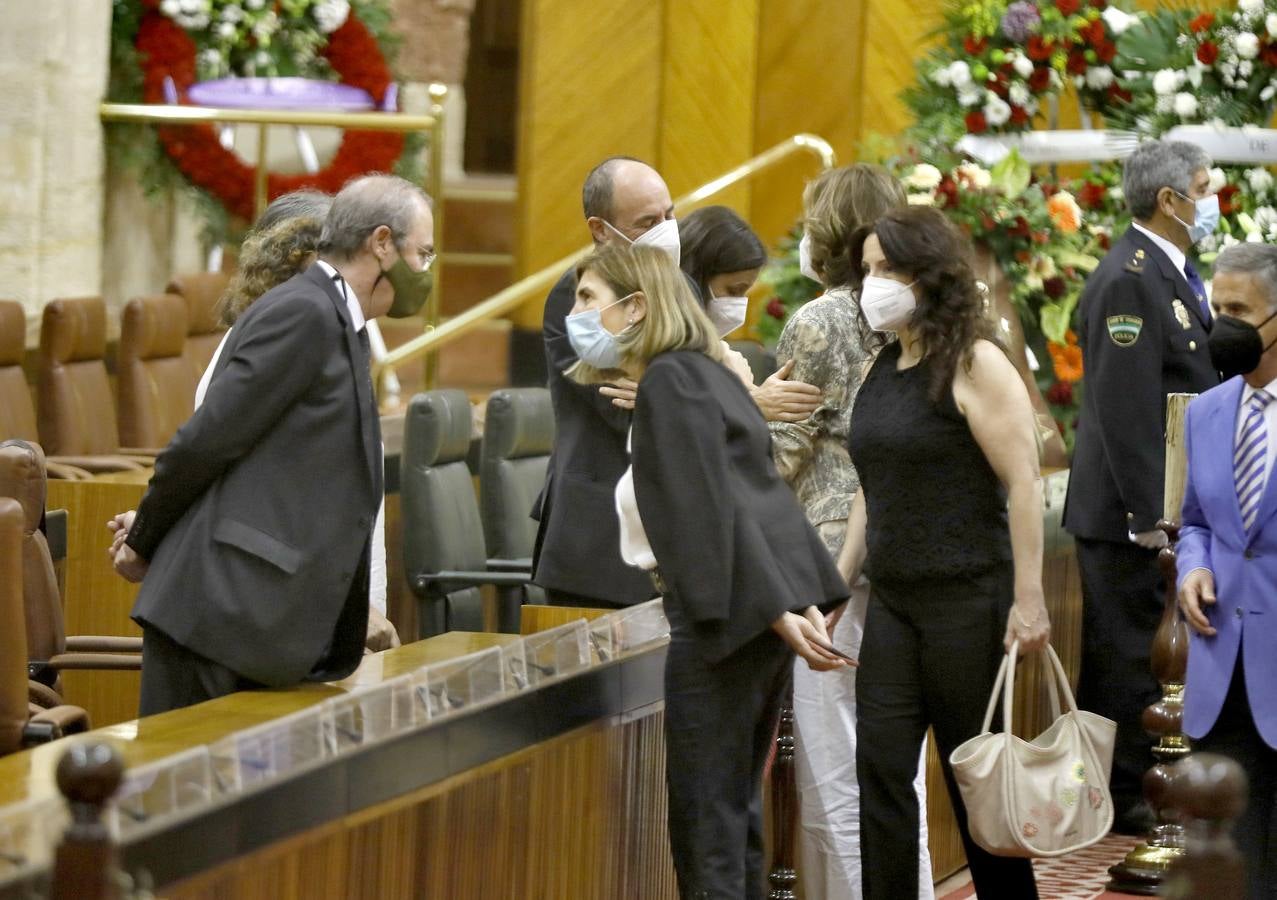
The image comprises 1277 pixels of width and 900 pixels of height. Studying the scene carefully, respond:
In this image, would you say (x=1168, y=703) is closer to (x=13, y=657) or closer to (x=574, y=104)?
(x=13, y=657)

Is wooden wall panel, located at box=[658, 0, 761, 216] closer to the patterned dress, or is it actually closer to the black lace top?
the patterned dress

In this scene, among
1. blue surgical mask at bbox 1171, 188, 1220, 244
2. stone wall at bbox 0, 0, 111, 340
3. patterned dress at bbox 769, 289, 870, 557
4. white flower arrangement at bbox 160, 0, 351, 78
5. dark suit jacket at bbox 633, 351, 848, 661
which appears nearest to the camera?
dark suit jacket at bbox 633, 351, 848, 661

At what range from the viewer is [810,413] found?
374cm

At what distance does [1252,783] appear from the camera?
3.45 meters

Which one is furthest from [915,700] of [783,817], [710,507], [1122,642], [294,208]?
[1122,642]

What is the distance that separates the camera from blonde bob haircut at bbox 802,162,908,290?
3.84 meters

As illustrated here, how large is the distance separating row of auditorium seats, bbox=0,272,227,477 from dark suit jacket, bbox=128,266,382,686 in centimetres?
277

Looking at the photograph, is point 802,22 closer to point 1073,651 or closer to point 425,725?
point 1073,651

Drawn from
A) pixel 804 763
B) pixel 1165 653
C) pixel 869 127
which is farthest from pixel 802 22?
pixel 804 763

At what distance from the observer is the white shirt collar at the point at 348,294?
3166 mm

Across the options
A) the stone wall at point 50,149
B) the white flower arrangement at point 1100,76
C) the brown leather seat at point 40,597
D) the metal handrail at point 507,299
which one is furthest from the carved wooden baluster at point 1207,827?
the stone wall at point 50,149

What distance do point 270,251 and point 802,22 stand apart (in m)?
6.81

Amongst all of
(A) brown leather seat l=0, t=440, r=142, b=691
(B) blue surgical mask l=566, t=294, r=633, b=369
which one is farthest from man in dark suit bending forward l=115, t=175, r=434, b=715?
(A) brown leather seat l=0, t=440, r=142, b=691

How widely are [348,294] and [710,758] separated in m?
0.89
